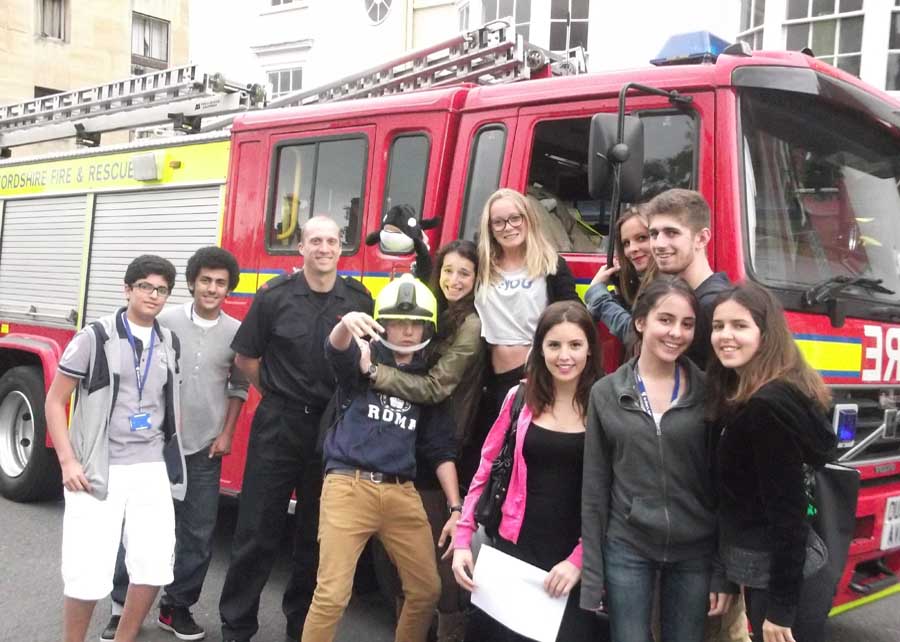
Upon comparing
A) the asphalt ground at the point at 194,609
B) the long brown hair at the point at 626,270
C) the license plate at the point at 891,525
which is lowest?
the asphalt ground at the point at 194,609

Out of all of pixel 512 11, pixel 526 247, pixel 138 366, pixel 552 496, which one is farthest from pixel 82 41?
pixel 552 496

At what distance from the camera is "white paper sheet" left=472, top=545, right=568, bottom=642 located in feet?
10.2

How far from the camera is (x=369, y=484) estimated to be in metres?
3.67

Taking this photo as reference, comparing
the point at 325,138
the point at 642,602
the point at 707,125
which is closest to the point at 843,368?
the point at 707,125

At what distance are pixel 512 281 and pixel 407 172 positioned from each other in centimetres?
116

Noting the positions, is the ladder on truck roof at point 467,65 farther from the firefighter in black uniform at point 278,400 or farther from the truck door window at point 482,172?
the firefighter in black uniform at point 278,400

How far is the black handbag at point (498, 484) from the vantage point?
329 cm

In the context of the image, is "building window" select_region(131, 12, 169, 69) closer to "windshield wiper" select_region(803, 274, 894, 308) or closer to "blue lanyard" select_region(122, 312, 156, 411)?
"blue lanyard" select_region(122, 312, 156, 411)

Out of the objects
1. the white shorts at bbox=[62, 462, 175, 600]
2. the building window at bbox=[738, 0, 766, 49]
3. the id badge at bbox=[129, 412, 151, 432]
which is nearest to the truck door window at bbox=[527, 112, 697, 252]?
the id badge at bbox=[129, 412, 151, 432]

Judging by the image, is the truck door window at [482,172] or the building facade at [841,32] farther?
the building facade at [841,32]

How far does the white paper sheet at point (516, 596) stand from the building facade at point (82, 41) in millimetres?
27122

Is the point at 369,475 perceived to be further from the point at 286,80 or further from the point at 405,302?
the point at 286,80

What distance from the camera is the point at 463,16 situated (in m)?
17.8

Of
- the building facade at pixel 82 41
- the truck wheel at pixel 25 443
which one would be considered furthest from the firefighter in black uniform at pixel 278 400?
the building facade at pixel 82 41
